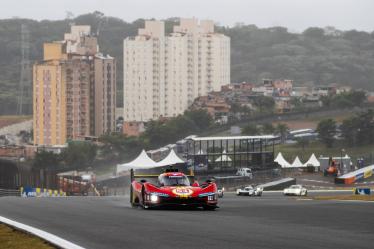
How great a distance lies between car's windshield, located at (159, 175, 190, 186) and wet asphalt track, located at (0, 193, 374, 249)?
344cm

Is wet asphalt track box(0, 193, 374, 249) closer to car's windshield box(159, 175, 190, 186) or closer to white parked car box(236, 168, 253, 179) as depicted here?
car's windshield box(159, 175, 190, 186)

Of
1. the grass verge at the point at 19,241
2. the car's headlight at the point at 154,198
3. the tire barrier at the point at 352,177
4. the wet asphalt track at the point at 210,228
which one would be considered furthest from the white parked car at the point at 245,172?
the grass verge at the point at 19,241

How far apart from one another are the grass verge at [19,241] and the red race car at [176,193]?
994 cm

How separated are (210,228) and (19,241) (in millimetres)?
4091

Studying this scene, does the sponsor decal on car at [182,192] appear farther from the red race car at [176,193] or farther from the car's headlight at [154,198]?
the car's headlight at [154,198]

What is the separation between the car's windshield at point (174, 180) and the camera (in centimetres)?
3132

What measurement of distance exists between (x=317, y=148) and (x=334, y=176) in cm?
8609

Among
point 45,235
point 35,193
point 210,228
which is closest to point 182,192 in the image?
point 210,228

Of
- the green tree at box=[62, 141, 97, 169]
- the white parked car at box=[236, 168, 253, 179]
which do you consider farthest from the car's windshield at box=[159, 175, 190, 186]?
the green tree at box=[62, 141, 97, 169]

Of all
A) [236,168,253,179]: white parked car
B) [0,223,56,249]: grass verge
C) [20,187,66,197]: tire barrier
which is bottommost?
[20,187,66,197]: tire barrier

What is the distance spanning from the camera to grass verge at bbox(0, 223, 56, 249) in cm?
1748

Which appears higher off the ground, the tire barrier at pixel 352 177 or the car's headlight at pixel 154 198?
the car's headlight at pixel 154 198

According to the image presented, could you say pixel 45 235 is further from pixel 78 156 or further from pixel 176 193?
pixel 78 156

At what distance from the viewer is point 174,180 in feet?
103
